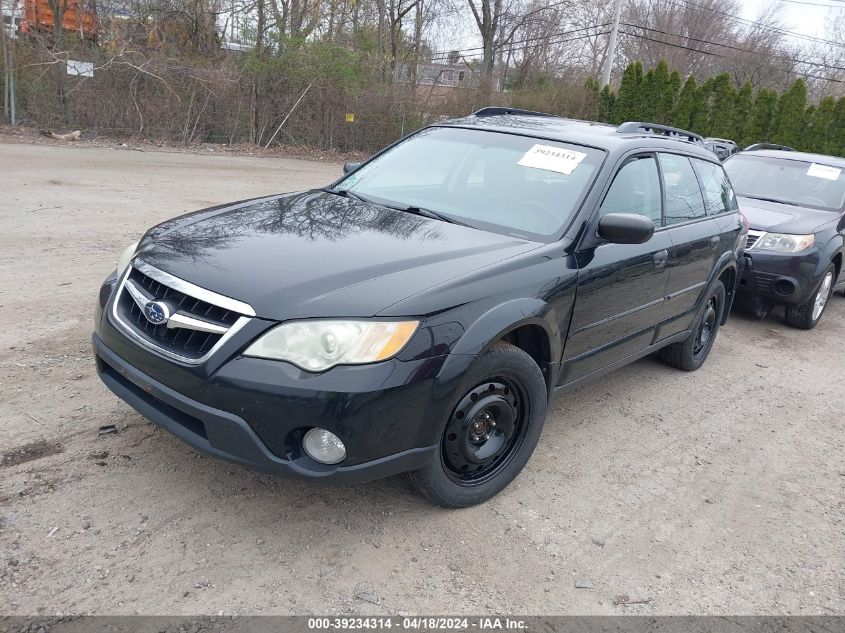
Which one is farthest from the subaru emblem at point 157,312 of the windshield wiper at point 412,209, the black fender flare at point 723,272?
the black fender flare at point 723,272

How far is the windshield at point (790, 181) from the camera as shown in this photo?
7578 mm

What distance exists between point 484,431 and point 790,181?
6.49 m

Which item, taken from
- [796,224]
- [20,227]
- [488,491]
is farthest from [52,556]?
[796,224]

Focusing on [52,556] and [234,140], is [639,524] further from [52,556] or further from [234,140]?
[234,140]

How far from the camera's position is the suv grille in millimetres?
2627

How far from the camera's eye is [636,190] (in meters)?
4.07

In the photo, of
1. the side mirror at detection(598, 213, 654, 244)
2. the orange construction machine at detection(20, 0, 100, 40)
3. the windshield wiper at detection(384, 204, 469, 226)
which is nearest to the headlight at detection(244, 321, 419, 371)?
the windshield wiper at detection(384, 204, 469, 226)

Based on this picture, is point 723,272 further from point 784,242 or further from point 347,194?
point 347,194

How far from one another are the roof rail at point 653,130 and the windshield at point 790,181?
110 inches

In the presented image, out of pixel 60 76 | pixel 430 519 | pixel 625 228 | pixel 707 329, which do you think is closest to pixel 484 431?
pixel 430 519

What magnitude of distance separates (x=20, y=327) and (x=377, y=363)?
331 centimetres

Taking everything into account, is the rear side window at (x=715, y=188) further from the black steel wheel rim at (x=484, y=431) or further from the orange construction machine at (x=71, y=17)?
the orange construction machine at (x=71, y=17)

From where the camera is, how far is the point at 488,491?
10.6 ft

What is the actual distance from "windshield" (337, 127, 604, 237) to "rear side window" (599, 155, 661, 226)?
169 mm
